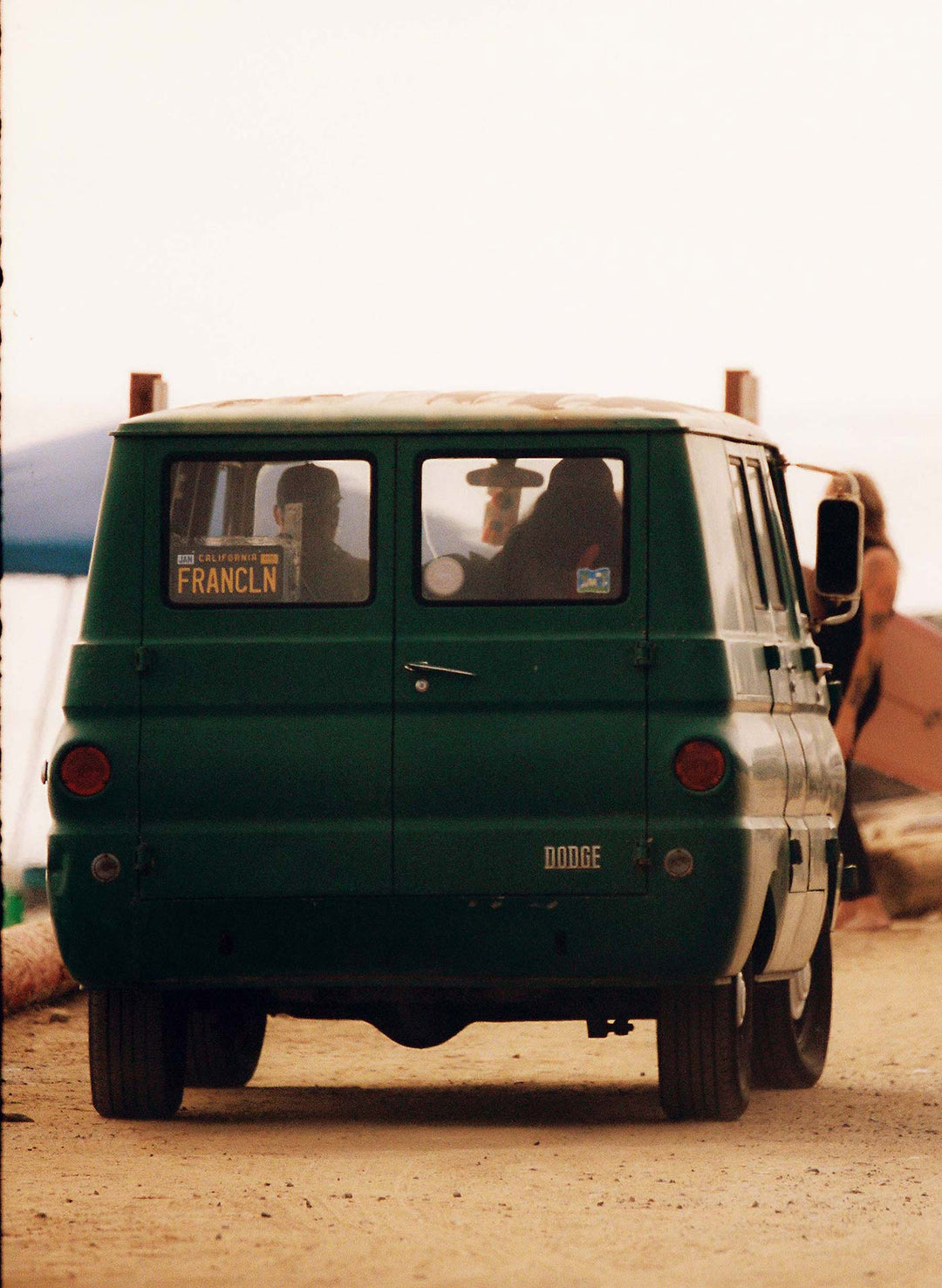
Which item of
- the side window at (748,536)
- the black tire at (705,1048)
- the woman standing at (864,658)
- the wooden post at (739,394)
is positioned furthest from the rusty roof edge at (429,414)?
the woman standing at (864,658)

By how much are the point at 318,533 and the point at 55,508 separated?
33.8 feet

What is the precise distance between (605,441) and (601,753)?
1043mm

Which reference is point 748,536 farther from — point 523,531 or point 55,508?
point 55,508

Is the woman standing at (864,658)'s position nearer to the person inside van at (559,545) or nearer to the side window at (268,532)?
the person inside van at (559,545)

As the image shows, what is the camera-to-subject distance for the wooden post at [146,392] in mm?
15156

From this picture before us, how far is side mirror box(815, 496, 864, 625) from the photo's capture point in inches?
414

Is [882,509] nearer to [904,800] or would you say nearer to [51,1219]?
[904,800]

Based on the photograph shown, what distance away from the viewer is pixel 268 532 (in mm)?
9523

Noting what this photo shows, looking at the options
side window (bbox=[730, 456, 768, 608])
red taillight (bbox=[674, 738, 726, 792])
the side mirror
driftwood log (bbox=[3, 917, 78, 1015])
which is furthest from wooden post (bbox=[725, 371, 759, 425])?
red taillight (bbox=[674, 738, 726, 792])

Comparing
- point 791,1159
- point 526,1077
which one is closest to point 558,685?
point 791,1159

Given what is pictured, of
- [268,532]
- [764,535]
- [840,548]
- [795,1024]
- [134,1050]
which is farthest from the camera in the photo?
[795,1024]

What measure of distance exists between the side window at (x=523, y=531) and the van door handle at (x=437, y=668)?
0.75 feet

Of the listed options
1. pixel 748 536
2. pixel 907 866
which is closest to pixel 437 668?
pixel 748 536

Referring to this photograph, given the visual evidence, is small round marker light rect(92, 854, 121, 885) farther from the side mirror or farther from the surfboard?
the surfboard
